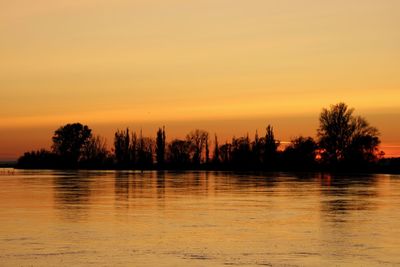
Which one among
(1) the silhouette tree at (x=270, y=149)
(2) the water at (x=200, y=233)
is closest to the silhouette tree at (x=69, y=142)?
(1) the silhouette tree at (x=270, y=149)

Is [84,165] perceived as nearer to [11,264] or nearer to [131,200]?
[131,200]

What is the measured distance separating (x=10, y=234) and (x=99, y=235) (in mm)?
2780

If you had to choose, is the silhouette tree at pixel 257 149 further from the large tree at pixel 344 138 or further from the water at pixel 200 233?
the water at pixel 200 233

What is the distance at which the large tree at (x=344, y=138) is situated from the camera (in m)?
113

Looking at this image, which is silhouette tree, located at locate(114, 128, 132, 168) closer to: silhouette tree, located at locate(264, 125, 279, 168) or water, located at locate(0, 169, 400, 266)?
silhouette tree, located at locate(264, 125, 279, 168)

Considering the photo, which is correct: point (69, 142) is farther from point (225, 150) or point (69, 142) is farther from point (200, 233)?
point (200, 233)

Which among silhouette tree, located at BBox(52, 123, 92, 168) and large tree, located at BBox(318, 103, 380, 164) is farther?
silhouette tree, located at BBox(52, 123, 92, 168)

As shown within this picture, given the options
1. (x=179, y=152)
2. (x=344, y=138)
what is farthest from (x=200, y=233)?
(x=179, y=152)

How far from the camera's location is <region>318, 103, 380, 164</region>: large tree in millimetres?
113438

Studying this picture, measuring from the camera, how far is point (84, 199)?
125 feet

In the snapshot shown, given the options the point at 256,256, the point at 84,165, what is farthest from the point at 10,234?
the point at 84,165

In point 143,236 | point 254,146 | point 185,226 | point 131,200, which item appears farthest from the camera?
point 254,146

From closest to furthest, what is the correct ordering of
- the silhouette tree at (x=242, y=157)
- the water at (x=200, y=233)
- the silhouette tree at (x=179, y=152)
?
1. the water at (x=200, y=233)
2. the silhouette tree at (x=242, y=157)
3. the silhouette tree at (x=179, y=152)

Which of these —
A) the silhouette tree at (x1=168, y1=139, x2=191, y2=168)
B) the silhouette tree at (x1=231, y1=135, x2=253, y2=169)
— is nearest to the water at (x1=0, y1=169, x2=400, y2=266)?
the silhouette tree at (x1=231, y1=135, x2=253, y2=169)
